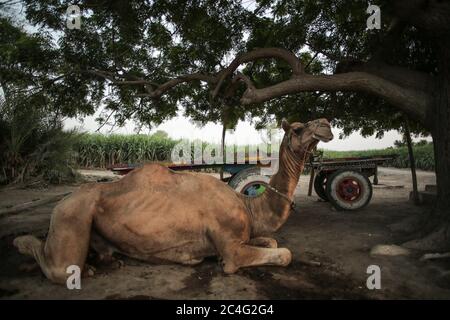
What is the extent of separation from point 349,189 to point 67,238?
630cm

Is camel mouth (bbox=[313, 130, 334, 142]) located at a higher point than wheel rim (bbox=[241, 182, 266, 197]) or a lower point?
higher

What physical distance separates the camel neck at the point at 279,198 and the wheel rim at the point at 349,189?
4.36 m

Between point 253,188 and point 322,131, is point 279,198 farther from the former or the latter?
point 253,188

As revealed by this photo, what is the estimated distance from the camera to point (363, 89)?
4.78 meters

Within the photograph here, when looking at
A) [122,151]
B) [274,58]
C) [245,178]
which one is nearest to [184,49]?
[274,58]

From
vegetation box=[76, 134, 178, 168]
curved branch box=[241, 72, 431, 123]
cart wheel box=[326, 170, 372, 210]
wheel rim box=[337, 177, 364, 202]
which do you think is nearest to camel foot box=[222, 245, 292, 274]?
curved branch box=[241, 72, 431, 123]

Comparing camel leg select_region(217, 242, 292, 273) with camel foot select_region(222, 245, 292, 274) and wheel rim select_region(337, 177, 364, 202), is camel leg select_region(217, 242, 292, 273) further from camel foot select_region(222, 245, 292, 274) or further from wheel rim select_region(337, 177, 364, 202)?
wheel rim select_region(337, 177, 364, 202)

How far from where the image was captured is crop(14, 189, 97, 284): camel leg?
2.79 meters

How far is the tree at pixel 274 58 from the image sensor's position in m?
4.62

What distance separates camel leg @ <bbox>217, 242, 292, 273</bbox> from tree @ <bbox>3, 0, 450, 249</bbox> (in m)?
2.30

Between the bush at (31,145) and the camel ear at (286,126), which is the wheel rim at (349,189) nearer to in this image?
the camel ear at (286,126)

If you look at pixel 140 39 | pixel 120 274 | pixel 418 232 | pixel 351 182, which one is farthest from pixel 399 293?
pixel 140 39

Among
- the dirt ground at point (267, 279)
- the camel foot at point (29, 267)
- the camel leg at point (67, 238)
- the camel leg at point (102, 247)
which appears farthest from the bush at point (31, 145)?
the camel leg at point (67, 238)

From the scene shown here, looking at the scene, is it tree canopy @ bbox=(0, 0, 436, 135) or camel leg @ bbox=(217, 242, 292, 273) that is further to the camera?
tree canopy @ bbox=(0, 0, 436, 135)
